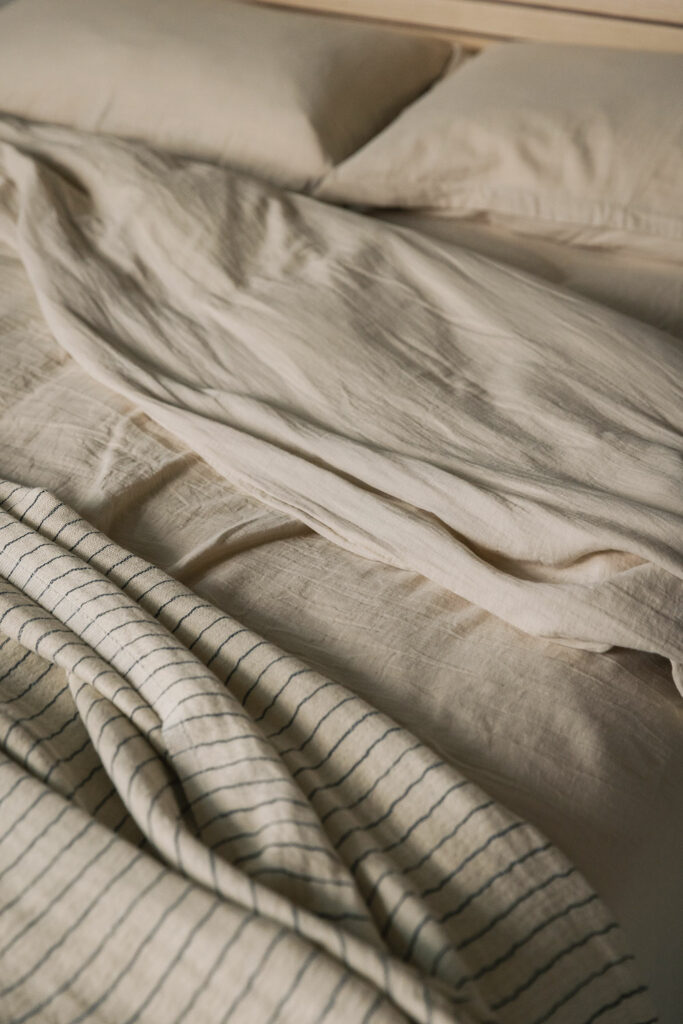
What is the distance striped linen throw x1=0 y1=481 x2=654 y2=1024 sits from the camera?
0.52 meters

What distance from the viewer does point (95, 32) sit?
161 centimetres

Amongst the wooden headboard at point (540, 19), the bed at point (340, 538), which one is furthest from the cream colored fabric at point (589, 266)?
the wooden headboard at point (540, 19)

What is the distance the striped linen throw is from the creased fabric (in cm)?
20

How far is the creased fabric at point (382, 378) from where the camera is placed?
80cm

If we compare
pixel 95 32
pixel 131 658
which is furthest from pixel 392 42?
pixel 131 658

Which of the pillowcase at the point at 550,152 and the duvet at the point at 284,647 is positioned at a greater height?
the pillowcase at the point at 550,152

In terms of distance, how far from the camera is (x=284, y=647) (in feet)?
2.54

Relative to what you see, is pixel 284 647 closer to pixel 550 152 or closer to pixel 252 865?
pixel 252 865

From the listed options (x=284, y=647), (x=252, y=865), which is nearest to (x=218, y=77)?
(x=284, y=647)

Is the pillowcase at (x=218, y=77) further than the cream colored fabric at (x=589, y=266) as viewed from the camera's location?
Yes

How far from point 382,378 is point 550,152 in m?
0.51

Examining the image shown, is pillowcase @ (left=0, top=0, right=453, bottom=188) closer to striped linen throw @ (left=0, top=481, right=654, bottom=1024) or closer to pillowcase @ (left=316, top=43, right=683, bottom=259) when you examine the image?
pillowcase @ (left=316, top=43, right=683, bottom=259)

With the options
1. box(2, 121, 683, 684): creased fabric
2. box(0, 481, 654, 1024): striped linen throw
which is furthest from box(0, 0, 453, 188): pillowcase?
box(0, 481, 654, 1024): striped linen throw

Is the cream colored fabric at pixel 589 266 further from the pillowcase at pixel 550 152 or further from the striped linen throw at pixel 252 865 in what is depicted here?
the striped linen throw at pixel 252 865
